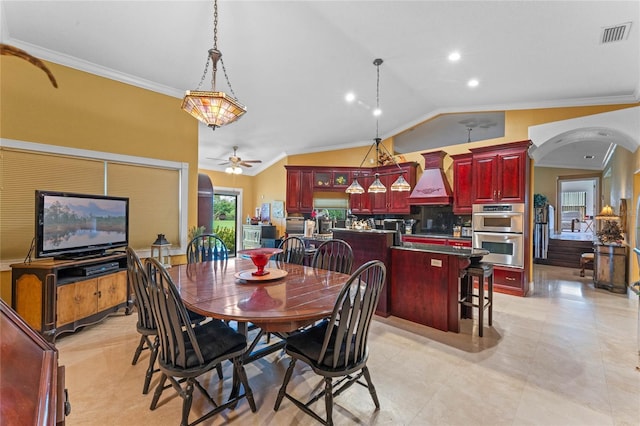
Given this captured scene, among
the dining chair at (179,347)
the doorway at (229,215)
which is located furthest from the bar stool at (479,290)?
the doorway at (229,215)

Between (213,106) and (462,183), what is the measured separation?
4598 millimetres

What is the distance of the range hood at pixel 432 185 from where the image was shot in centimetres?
534

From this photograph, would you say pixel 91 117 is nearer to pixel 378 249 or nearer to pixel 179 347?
pixel 179 347

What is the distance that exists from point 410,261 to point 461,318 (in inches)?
41.0

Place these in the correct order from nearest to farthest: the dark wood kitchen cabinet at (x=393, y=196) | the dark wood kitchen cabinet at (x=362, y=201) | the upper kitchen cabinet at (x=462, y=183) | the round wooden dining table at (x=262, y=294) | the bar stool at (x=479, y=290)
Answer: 1. the round wooden dining table at (x=262, y=294)
2. the bar stool at (x=479, y=290)
3. the upper kitchen cabinet at (x=462, y=183)
4. the dark wood kitchen cabinet at (x=393, y=196)
5. the dark wood kitchen cabinet at (x=362, y=201)

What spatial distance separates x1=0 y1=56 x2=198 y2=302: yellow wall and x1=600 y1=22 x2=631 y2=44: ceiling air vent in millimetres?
5234

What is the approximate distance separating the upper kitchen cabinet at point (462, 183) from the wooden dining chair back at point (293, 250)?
3.43m

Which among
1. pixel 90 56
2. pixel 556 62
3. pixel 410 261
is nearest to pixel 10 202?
pixel 90 56

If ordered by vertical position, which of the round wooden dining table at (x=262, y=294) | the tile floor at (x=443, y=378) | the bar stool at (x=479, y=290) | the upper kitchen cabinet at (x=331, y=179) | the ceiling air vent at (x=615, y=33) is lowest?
the tile floor at (x=443, y=378)

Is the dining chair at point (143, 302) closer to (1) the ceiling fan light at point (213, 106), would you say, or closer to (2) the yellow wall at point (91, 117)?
(1) the ceiling fan light at point (213, 106)

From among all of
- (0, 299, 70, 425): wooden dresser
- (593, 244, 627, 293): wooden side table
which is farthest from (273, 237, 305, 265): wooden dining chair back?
(593, 244, 627, 293): wooden side table

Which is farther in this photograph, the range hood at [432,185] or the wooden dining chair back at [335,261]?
the range hood at [432,185]

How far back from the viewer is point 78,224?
3072 millimetres

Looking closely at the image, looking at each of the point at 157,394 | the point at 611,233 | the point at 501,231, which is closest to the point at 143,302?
the point at 157,394
